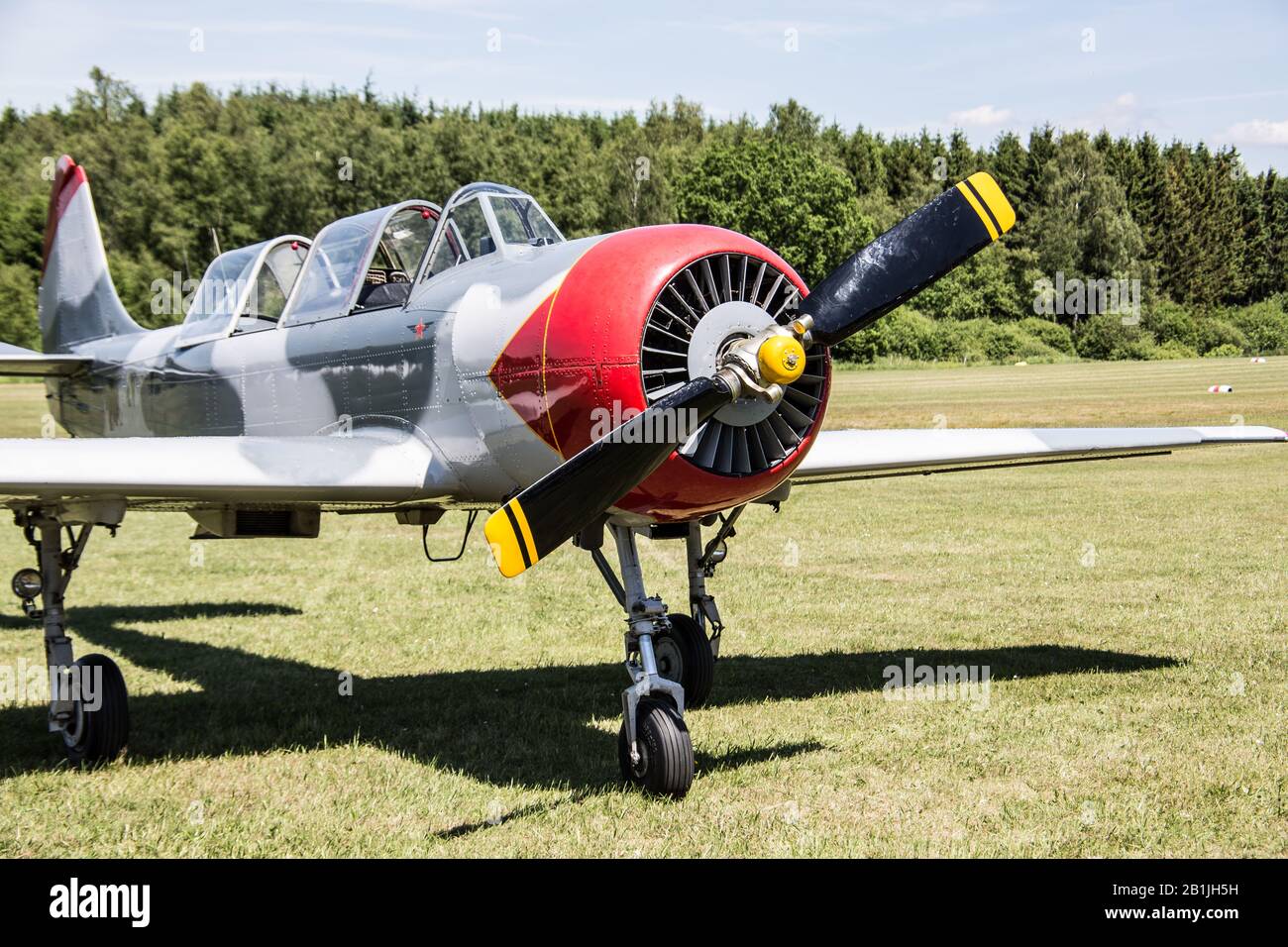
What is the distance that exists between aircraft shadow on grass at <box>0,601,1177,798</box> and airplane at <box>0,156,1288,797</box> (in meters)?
0.54

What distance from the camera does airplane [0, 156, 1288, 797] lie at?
226 inches

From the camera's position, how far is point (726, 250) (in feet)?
19.3

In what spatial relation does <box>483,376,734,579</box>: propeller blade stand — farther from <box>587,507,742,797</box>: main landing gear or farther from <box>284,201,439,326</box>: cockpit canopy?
<box>284,201,439,326</box>: cockpit canopy

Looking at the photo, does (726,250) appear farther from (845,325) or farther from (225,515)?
(225,515)

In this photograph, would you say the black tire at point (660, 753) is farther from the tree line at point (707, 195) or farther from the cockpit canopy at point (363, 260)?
the tree line at point (707, 195)

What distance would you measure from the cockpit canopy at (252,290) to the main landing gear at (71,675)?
2.18m

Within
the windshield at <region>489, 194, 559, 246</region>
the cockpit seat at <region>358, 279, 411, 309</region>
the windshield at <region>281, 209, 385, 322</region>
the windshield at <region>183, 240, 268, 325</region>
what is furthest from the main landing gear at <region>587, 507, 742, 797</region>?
the windshield at <region>183, 240, 268, 325</region>

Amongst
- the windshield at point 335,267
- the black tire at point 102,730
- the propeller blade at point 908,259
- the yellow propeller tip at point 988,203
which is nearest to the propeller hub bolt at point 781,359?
the propeller blade at point 908,259

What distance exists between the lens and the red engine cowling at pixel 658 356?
5797 mm

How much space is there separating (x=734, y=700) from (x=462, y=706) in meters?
1.91

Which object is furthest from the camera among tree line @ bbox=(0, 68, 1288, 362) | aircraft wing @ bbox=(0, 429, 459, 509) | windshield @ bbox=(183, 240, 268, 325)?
tree line @ bbox=(0, 68, 1288, 362)

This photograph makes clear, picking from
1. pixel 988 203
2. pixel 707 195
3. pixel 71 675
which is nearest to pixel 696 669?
pixel 988 203
